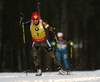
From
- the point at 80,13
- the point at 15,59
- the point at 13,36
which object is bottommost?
the point at 15,59

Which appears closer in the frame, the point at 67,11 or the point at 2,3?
the point at 2,3

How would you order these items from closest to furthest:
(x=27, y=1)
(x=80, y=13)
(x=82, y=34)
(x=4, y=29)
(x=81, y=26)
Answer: (x=27, y=1) → (x=4, y=29) → (x=80, y=13) → (x=82, y=34) → (x=81, y=26)

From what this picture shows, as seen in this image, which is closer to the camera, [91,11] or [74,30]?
[91,11]

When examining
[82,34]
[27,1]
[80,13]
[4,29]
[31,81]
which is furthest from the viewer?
[82,34]

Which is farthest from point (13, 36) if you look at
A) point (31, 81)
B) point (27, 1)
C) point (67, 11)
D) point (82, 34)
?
point (31, 81)

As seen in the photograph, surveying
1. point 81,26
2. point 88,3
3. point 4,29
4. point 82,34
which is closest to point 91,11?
point 88,3

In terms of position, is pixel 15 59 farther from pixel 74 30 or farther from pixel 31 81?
pixel 31 81

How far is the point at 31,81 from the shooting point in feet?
27.3

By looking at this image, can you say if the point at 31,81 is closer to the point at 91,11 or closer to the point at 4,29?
the point at 4,29

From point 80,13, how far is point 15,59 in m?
5.48

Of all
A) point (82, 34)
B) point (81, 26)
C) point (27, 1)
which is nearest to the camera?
point (27, 1)

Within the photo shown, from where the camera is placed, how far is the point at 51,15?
19750 millimetres

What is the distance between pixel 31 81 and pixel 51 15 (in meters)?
11.7

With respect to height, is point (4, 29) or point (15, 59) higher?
point (4, 29)
